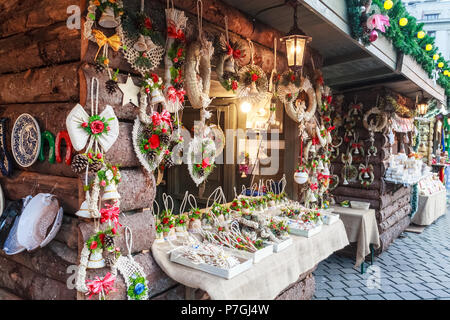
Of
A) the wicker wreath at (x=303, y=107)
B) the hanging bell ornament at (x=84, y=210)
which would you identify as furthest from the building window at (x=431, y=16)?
the hanging bell ornament at (x=84, y=210)

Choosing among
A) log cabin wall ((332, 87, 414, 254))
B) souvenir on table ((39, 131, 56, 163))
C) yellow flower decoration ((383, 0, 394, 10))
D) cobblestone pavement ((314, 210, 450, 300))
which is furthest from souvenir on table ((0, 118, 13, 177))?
log cabin wall ((332, 87, 414, 254))

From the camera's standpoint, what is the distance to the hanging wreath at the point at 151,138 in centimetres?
247

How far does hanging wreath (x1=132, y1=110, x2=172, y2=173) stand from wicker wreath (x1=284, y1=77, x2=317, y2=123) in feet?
7.01

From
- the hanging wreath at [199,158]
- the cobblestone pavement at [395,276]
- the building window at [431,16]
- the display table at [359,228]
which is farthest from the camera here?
the building window at [431,16]

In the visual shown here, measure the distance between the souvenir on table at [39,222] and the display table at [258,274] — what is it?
2.54ft

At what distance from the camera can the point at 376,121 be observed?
6.34 meters

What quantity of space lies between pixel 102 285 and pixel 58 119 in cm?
123

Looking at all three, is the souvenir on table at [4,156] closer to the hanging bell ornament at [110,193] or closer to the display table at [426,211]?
the hanging bell ornament at [110,193]

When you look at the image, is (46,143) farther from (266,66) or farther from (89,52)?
(266,66)

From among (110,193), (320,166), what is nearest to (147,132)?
(110,193)

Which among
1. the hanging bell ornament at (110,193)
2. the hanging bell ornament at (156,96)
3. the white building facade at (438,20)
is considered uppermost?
the white building facade at (438,20)

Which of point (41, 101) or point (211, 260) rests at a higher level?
point (41, 101)

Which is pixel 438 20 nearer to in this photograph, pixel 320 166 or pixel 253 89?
pixel 320 166
